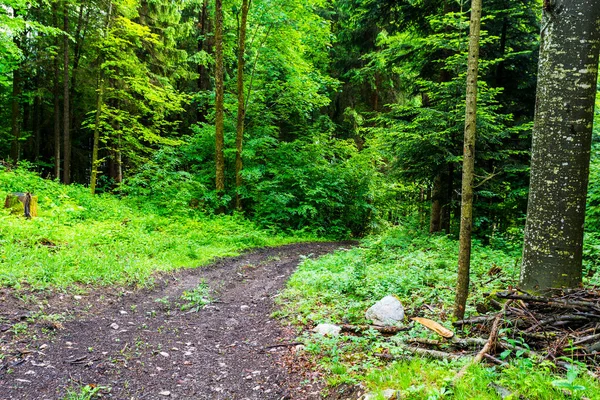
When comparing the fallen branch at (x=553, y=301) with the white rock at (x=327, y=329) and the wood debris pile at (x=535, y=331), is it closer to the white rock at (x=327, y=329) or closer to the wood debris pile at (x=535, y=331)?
the wood debris pile at (x=535, y=331)

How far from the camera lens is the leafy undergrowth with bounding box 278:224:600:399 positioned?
8.53ft

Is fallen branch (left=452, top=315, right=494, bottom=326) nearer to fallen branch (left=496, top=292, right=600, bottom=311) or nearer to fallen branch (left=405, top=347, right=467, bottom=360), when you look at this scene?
fallen branch (left=496, top=292, right=600, bottom=311)

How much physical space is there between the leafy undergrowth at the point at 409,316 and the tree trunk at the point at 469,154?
451 mm

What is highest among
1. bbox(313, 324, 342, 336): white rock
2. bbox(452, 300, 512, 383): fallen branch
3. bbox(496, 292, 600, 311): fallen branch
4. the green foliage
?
bbox(496, 292, 600, 311): fallen branch

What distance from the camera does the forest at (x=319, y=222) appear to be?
3467mm

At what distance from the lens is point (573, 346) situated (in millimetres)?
2982

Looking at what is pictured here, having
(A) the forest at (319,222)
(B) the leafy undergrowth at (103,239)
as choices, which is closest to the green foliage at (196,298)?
(A) the forest at (319,222)

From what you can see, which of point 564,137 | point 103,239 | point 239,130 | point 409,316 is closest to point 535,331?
point 409,316

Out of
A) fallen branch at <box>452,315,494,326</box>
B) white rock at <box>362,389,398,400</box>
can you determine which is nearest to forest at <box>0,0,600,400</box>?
fallen branch at <box>452,315,494,326</box>

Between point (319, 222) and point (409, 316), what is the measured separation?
11.4 metres

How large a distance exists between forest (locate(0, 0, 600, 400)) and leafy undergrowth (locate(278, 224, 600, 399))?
0.03m

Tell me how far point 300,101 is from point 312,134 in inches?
76.1

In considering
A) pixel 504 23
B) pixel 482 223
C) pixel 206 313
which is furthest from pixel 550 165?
pixel 504 23

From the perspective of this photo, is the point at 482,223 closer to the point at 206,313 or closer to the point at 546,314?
the point at 546,314
